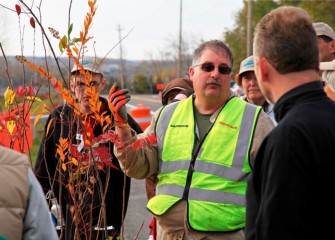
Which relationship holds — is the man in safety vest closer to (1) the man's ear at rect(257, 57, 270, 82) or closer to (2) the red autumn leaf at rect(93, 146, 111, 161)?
(2) the red autumn leaf at rect(93, 146, 111, 161)

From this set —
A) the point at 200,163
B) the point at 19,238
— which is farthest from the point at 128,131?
the point at 19,238

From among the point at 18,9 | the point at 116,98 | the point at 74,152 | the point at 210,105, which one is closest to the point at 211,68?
the point at 210,105

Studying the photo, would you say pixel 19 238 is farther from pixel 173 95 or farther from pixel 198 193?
pixel 173 95

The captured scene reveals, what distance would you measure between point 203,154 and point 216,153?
0.25 feet

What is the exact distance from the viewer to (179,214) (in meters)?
3.52

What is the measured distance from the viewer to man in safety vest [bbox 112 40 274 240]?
3418 millimetres

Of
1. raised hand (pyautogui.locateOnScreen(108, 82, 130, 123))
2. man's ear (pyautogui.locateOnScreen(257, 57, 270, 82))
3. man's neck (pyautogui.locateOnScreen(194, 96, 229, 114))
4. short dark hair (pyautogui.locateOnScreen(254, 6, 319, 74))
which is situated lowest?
man's neck (pyautogui.locateOnScreen(194, 96, 229, 114))

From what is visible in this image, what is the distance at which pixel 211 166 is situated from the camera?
3.48 metres

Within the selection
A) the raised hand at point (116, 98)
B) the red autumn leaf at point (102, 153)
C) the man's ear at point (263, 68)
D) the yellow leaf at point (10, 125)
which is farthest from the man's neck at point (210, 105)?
the man's ear at point (263, 68)

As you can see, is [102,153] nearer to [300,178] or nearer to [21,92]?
[21,92]

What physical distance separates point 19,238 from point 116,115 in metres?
1.47

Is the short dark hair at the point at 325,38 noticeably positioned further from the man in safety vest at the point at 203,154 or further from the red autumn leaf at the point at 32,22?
the red autumn leaf at the point at 32,22

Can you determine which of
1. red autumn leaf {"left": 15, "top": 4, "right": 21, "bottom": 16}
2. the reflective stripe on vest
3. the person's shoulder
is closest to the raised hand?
the reflective stripe on vest

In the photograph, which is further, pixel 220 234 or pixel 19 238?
pixel 220 234
